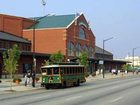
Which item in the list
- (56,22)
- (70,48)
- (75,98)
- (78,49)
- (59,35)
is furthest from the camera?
(78,49)

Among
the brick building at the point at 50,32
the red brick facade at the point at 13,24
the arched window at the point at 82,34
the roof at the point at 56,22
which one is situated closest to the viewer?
the brick building at the point at 50,32

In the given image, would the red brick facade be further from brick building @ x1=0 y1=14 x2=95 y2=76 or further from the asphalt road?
the asphalt road

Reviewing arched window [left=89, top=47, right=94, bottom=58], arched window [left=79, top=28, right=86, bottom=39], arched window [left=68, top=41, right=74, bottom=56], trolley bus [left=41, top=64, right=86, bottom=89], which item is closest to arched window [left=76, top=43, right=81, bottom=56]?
arched window [left=79, top=28, right=86, bottom=39]

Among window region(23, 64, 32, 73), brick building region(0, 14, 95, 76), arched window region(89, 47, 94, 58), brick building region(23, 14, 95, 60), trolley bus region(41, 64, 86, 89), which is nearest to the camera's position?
trolley bus region(41, 64, 86, 89)

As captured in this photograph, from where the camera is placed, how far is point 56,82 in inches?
1757

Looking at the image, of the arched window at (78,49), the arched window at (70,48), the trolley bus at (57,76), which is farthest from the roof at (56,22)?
the trolley bus at (57,76)

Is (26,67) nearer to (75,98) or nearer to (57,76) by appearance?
(57,76)

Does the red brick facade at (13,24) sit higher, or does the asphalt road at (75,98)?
the red brick facade at (13,24)

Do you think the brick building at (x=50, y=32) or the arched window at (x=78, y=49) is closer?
the brick building at (x=50, y=32)

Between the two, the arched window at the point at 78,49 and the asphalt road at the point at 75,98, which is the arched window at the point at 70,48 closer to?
the arched window at the point at 78,49

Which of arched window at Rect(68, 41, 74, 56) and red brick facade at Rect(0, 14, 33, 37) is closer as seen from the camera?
red brick facade at Rect(0, 14, 33, 37)

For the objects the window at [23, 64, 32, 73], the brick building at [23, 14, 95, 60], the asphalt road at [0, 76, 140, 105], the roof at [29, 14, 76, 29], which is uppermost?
the roof at [29, 14, 76, 29]

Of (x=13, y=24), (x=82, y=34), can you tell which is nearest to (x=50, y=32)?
(x=13, y=24)

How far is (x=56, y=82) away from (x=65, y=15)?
210 ft
